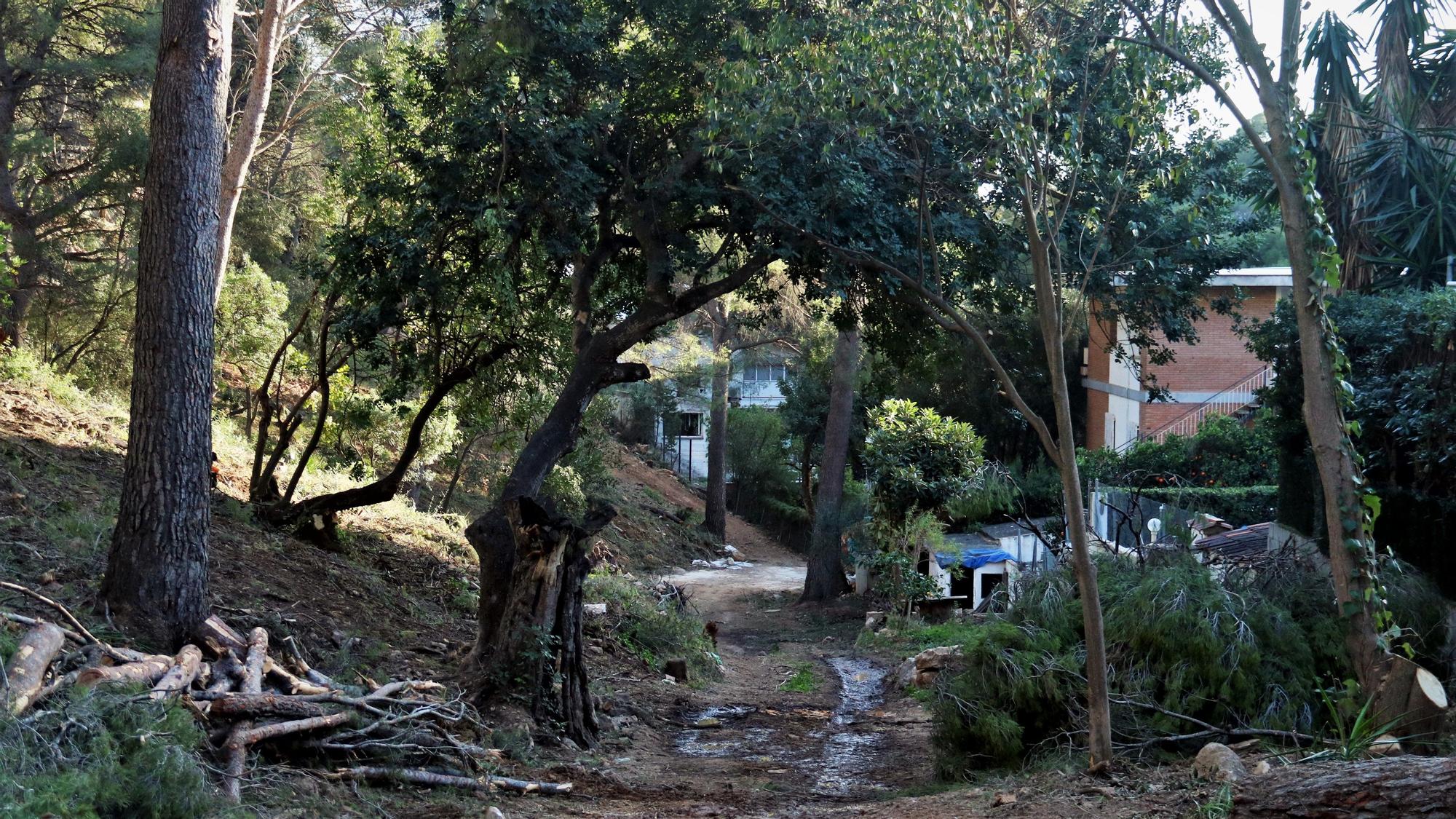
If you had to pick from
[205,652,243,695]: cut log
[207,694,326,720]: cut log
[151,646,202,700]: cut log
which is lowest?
[207,694,326,720]: cut log

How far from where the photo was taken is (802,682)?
14828 millimetres

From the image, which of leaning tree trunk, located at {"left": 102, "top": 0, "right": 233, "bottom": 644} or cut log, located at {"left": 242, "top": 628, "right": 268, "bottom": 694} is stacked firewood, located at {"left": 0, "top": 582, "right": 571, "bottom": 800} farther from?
leaning tree trunk, located at {"left": 102, "top": 0, "right": 233, "bottom": 644}

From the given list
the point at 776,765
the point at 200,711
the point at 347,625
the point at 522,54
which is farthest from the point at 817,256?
the point at 200,711

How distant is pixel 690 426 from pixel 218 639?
4272cm

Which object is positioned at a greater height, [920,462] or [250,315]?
[250,315]

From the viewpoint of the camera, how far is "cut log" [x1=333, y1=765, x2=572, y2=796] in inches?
263

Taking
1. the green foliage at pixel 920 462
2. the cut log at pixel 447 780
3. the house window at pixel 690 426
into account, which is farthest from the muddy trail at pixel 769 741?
the house window at pixel 690 426

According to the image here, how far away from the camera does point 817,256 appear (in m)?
10.8

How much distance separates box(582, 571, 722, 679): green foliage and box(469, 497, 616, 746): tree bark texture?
425 cm

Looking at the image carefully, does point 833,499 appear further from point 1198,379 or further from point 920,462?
point 1198,379

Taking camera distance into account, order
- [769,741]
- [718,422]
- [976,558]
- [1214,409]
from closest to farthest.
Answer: [769,741]
[976,558]
[1214,409]
[718,422]

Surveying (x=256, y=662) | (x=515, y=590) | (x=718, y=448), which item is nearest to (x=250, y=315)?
(x=515, y=590)

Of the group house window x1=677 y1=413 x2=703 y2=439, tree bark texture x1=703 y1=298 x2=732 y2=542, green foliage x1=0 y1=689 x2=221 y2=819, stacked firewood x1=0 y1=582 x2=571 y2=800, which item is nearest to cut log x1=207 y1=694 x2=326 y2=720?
stacked firewood x1=0 y1=582 x2=571 y2=800

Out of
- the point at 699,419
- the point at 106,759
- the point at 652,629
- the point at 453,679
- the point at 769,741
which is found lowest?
the point at 769,741
